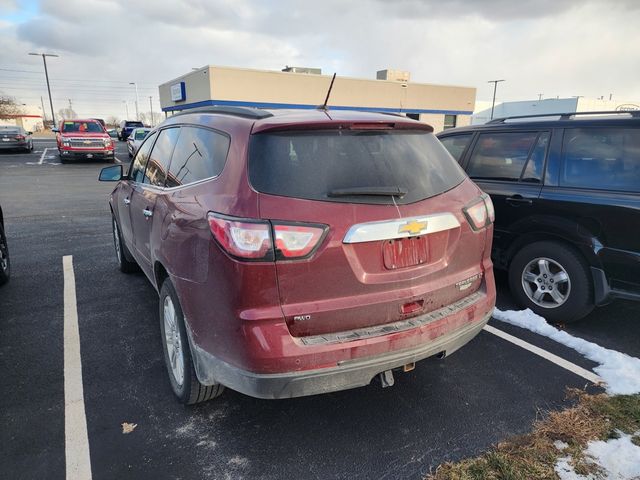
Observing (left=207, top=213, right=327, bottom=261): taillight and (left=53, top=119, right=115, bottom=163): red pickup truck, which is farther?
(left=53, top=119, right=115, bottom=163): red pickup truck

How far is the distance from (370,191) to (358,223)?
206 mm

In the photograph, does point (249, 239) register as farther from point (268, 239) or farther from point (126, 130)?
point (126, 130)

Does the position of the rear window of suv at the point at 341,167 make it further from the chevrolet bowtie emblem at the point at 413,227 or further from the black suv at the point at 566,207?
the black suv at the point at 566,207

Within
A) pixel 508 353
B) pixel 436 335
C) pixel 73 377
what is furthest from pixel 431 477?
pixel 73 377

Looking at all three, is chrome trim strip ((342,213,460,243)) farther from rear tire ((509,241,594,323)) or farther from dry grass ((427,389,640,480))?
rear tire ((509,241,594,323))

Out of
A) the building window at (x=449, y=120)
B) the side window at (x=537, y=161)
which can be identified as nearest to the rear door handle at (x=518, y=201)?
the side window at (x=537, y=161)

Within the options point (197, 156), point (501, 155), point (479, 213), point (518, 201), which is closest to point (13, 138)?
point (197, 156)

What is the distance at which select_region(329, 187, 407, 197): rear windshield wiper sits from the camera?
2.20 meters

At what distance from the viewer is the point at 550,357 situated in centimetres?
350

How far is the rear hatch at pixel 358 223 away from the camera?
2.12m

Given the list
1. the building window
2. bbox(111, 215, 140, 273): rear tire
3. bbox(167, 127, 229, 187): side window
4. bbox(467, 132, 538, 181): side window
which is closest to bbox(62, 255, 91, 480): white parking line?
bbox(111, 215, 140, 273): rear tire

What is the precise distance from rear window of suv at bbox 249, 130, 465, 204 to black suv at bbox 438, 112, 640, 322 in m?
1.93

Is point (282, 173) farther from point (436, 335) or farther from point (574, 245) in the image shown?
point (574, 245)

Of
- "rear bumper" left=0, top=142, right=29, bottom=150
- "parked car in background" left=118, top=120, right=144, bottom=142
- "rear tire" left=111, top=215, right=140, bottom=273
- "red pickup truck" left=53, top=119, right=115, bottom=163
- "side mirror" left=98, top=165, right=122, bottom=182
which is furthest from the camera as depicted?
"parked car in background" left=118, top=120, right=144, bottom=142
